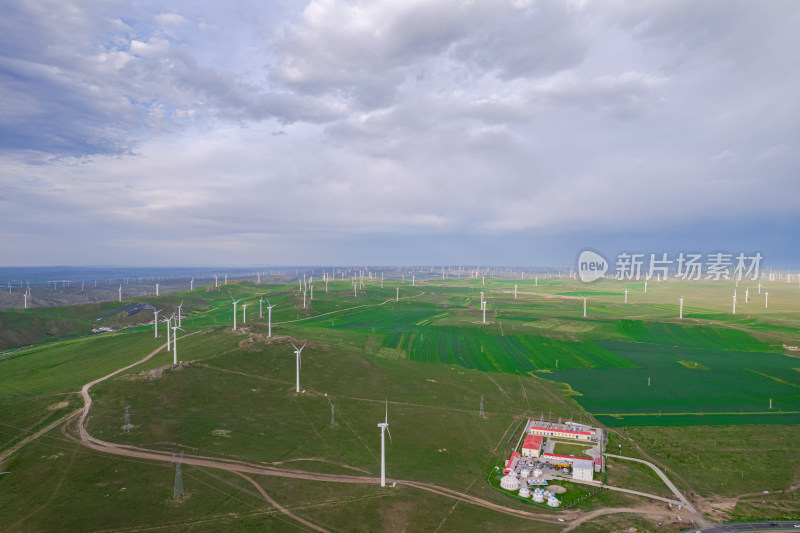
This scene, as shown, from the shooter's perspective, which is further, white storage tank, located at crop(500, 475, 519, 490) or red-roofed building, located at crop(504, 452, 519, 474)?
red-roofed building, located at crop(504, 452, 519, 474)

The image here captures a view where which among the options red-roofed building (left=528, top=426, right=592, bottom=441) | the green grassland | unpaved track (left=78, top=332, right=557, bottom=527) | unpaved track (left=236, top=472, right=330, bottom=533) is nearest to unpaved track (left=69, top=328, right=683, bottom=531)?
unpaved track (left=78, top=332, right=557, bottom=527)

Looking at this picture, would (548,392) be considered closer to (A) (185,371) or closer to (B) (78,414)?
(A) (185,371)

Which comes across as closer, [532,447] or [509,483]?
[509,483]

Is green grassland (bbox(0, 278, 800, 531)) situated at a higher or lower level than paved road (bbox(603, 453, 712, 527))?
higher

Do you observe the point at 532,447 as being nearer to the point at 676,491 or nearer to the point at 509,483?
the point at 509,483

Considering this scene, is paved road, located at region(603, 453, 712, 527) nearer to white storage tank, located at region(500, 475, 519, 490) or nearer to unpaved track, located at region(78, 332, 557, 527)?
white storage tank, located at region(500, 475, 519, 490)

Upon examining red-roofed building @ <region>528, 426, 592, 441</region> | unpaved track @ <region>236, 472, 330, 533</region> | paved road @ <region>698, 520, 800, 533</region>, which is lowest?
paved road @ <region>698, 520, 800, 533</region>

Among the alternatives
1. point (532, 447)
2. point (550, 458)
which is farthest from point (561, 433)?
point (550, 458)

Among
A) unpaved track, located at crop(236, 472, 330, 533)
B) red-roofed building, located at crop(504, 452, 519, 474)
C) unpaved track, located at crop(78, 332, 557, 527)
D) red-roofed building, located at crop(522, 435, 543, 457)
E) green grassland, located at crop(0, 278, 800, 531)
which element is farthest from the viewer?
red-roofed building, located at crop(522, 435, 543, 457)

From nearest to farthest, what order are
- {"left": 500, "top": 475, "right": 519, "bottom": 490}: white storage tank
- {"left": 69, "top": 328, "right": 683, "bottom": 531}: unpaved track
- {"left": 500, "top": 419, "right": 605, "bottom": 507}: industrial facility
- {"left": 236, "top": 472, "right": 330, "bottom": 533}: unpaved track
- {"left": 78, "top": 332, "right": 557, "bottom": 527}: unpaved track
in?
{"left": 236, "top": 472, "right": 330, "bottom": 533}: unpaved track
{"left": 69, "top": 328, "right": 683, "bottom": 531}: unpaved track
{"left": 78, "top": 332, "right": 557, "bottom": 527}: unpaved track
{"left": 500, "top": 475, "right": 519, "bottom": 490}: white storage tank
{"left": 500, "top": 419, "right": 605, "bottom": 507}: industrial facility

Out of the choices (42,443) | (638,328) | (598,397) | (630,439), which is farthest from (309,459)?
(638,328)
